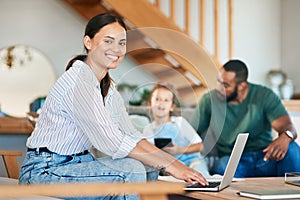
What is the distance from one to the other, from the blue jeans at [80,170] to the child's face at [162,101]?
368mm

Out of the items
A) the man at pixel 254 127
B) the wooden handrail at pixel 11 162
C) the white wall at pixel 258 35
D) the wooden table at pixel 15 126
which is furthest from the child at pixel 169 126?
the white wall at pixel 258 35

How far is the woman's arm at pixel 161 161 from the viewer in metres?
2.30

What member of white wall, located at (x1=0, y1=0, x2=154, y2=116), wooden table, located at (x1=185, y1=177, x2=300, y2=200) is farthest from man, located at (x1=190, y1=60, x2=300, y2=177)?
white wall, located at (x1=0, y1=0, x2=154, y2=116)

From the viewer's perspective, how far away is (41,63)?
5.20m

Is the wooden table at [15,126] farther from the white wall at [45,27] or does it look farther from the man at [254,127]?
the man at [254,127]

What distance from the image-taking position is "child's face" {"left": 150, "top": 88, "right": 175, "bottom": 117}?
2702mm

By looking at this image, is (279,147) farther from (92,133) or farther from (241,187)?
(92,133)

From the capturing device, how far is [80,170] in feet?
7.61

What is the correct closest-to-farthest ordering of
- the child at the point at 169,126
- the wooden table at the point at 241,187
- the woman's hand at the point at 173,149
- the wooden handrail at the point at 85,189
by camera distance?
the wooden handrail at the point at 85,189
the wooden table at the point at 241,187
the woman's hand at the point at 173,149
the child at the point at 169,126

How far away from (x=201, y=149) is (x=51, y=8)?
2780 mm

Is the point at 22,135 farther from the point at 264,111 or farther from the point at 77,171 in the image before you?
the point at 77,171

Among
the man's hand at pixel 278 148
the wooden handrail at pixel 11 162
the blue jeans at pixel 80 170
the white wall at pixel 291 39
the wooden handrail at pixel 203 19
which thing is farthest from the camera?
the white wall at pixel 291 39

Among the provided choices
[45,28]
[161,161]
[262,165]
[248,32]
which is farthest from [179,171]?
[248,32]

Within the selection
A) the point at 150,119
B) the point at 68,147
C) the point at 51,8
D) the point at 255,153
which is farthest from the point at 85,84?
the point at 51,8
